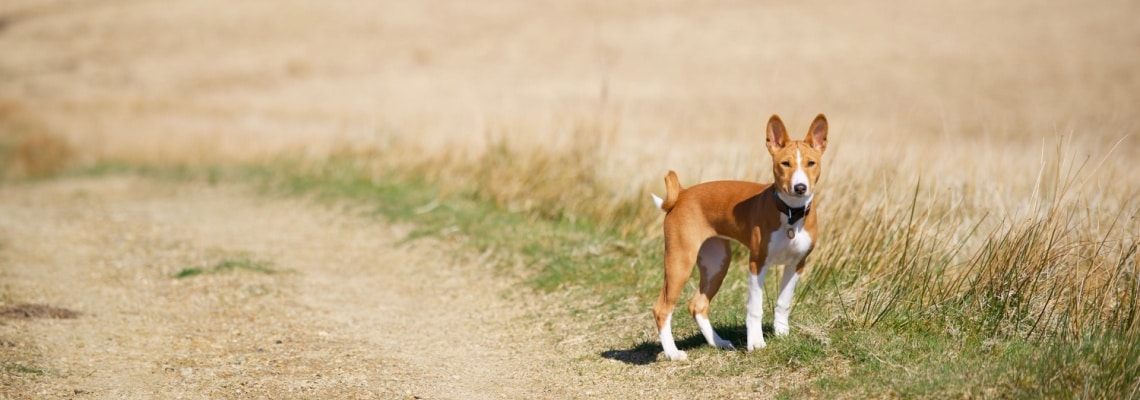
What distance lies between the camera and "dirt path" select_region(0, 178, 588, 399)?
6.89 m

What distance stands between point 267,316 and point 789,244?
16.4 feet

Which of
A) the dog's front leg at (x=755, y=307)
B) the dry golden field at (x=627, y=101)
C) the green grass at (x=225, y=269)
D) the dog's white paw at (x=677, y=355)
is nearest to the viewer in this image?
the dog's front leg at (x=755, y=307)

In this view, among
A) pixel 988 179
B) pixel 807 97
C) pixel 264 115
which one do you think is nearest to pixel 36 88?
pixel 264 115

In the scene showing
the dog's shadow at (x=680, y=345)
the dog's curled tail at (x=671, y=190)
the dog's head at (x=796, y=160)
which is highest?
the dog's head at (x=796, y=160)

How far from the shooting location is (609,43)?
3606 cm

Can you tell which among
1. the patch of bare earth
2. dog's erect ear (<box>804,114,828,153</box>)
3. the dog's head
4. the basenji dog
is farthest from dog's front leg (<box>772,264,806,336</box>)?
the patch of bare earth

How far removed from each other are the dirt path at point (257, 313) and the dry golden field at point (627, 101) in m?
0.22

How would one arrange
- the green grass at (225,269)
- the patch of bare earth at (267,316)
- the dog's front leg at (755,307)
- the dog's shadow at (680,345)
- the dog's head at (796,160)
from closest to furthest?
the dog's head at (796,160) → the dog's front leg at (755,307) → the patch of bare earth at (267,316) → the dog's shadow at (680,345) → the green grass at (225,269)

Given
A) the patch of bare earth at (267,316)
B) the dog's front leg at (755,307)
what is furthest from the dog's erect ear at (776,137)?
the patch of bare earth at (267,316)

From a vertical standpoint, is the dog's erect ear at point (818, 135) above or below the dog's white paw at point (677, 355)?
above

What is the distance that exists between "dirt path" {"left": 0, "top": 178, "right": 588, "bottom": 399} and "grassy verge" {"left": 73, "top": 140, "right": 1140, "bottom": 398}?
866 millimetres

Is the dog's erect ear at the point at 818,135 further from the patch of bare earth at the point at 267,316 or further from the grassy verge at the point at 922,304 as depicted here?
the patch of bare earth at the point at 267,316

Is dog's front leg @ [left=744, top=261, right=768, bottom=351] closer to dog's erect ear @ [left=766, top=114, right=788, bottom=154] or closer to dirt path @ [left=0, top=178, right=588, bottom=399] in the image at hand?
dog's erect ear @ [left=766, top=114, right=788, bottom=154]

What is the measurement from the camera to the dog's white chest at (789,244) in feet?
19.3
